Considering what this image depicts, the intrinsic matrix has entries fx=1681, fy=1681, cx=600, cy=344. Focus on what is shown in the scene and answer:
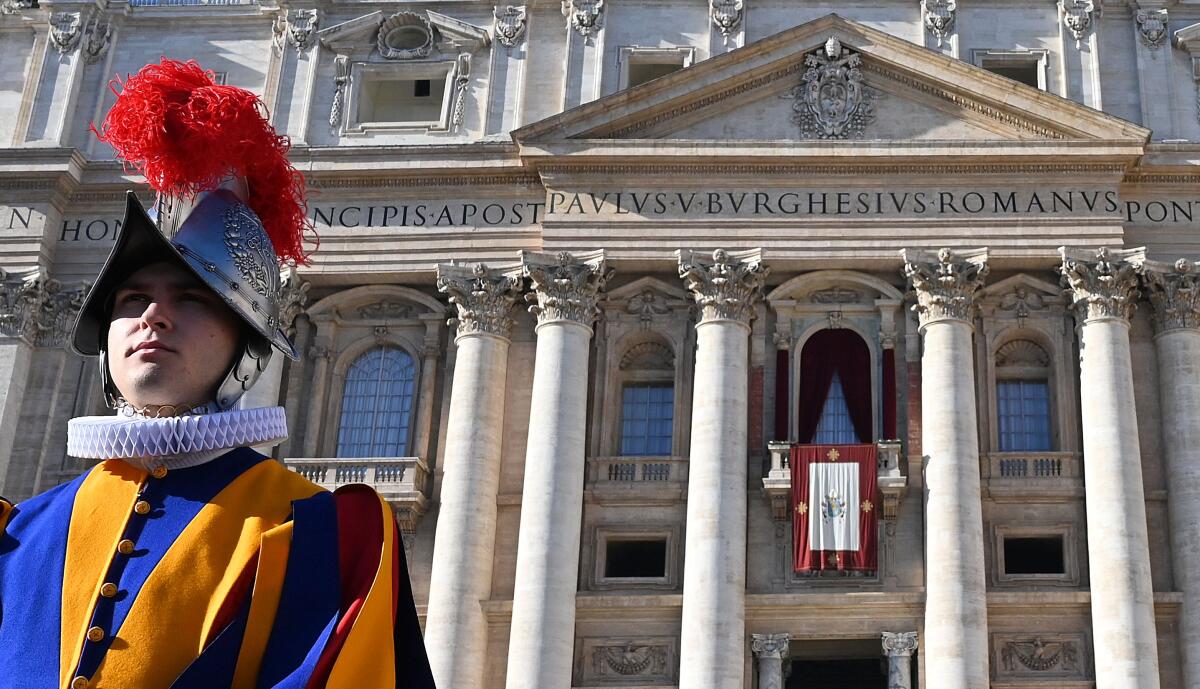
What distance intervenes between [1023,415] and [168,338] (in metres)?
22.7

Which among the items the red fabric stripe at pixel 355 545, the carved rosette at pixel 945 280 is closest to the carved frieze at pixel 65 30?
the carved rosette at pixel 945 280

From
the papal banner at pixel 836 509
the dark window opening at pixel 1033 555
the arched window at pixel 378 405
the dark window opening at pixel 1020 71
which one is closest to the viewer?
the papal banner at pixel 836 509

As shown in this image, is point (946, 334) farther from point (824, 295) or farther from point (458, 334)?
point (458, 334)

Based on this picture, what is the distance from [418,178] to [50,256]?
21.2ft

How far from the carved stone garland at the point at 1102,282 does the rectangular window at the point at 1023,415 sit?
4.84ft

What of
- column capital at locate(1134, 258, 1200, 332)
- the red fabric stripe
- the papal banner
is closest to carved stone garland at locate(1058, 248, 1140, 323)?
column capital at locate(1134, 258, 1200, 332)

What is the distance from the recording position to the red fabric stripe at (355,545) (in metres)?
5.23

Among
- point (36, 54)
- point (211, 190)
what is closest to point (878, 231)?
point (36, 54)

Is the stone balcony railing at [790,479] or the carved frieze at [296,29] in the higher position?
the carved frieze at [296,29]

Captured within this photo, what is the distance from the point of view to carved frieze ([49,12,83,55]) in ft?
101

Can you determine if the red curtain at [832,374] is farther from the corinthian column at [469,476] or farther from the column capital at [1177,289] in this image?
the corinthian column at [469,476]

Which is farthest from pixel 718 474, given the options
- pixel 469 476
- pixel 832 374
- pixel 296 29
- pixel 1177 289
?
pixel 296 29

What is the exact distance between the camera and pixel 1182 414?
25547 mm

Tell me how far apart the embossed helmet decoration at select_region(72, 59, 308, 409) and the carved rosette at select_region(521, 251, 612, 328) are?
20.3m
